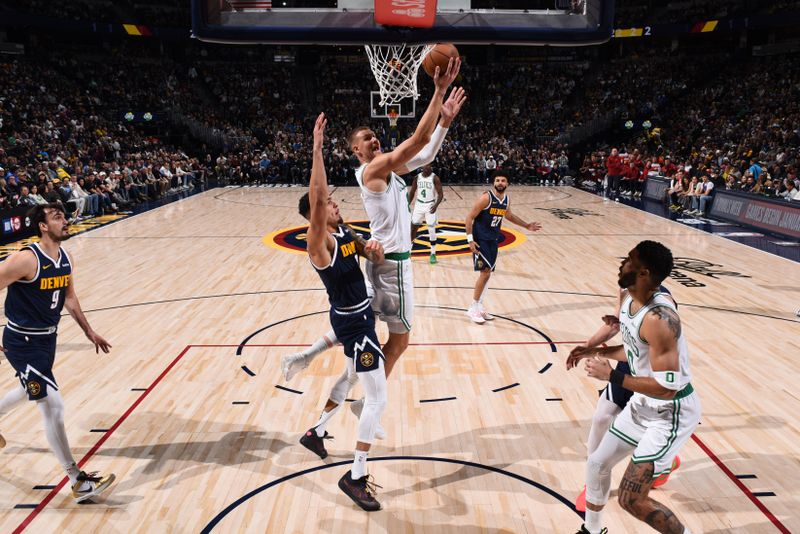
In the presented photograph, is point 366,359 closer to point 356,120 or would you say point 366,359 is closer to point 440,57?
point 440,57

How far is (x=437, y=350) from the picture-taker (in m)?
6.81

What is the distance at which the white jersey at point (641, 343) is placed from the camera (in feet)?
10.3

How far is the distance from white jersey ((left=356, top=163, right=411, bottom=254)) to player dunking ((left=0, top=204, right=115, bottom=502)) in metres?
2.00

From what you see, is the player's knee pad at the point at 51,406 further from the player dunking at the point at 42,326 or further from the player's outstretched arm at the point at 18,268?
the player's outstretched arm at the point at 18,268

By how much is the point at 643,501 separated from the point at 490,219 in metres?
5.00

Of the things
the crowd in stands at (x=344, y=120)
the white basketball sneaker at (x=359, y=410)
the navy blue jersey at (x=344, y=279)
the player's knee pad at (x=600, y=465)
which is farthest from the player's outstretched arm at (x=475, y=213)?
the crowd in stands at (x=344, y=120)

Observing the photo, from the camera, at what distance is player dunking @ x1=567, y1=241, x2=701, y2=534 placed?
307 cm

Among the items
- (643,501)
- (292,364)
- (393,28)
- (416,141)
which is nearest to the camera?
(643,501)

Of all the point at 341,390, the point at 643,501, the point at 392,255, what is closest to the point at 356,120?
the point at 392,255

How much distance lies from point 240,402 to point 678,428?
→ 3.71 metres

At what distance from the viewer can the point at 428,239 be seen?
1335 centimetres

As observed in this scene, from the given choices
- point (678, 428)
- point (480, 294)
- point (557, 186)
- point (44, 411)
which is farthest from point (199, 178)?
point (678, 428)

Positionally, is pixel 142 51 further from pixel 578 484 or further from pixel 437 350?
pixel 578 484

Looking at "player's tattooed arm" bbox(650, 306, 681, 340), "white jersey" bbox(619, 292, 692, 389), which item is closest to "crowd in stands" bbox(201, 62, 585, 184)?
"white jersey" bbox(619, 292, 692, 389)
